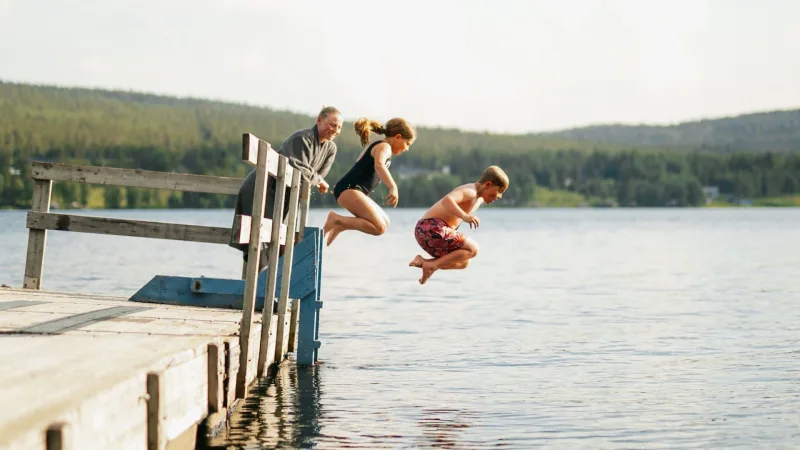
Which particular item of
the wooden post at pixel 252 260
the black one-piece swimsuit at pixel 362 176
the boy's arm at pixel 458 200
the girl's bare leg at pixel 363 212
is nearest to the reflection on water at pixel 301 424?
the wooden post at pixel 252 260

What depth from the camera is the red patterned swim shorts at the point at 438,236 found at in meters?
12.5

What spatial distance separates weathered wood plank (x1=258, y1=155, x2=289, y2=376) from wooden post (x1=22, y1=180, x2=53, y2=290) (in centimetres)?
403

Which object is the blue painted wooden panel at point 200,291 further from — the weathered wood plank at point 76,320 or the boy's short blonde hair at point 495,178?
the boy's short blonde hair at point 495,178

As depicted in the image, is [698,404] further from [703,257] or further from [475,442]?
[703,257]

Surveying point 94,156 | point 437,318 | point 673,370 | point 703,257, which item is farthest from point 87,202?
point 673,370

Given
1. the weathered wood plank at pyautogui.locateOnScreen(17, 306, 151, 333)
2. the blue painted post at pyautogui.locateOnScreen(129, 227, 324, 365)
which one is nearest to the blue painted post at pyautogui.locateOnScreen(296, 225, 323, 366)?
the blue painted post at pyautogui.locateOnScreen(129, 227, 324, 365)

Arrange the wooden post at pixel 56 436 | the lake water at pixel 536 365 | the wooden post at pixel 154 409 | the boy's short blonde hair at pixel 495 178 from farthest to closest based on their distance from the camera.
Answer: the lake water at pixel 536 365 < the boy's short blonde hair at pixel 495 178 < the wooden post at pixel 154 409 < the wooden post at pixel 56 436

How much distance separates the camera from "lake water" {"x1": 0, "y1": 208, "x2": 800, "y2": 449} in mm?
12289

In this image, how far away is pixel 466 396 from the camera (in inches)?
579

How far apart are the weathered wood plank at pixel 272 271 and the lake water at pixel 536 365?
84 cm

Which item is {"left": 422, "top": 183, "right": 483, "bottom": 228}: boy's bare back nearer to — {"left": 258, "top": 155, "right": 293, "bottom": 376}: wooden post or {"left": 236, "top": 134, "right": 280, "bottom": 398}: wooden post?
{"left": 258, "top": 155, "right": 293, "bottom": 376}: wooden post

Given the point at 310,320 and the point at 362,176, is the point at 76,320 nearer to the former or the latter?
the point at 362,176

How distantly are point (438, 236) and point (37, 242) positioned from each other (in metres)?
5.40

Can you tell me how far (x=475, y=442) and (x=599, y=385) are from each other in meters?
4.70
